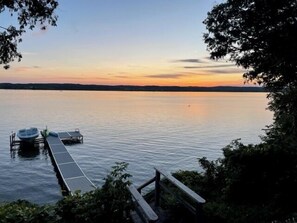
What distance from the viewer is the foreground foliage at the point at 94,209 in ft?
24.3

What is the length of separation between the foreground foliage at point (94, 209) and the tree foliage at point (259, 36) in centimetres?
795

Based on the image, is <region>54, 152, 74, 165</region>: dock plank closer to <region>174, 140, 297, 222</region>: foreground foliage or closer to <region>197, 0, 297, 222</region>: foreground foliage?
<region>197, 0, 297, 222</region>: foreground foliage

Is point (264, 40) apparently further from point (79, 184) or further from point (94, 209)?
point (79, 184)

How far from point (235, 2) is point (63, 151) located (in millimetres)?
30720

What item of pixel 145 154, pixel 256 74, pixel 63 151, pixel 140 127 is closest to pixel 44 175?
pixel 63 151

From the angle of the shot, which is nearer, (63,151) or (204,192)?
(204,192)

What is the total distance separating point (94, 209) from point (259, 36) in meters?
9.70

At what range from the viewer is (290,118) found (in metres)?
12.7

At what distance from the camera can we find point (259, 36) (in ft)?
43.7

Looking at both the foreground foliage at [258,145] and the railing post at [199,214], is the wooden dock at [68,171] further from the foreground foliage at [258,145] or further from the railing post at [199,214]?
the railing post at [199,214]

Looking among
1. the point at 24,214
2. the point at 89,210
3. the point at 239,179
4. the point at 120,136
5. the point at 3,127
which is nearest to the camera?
the point at 89,210

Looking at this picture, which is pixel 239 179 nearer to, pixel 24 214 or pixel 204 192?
pixel 204 192

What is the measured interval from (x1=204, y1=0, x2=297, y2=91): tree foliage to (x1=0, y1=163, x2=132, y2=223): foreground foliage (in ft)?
26.1

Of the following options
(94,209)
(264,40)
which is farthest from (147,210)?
(264,40)
